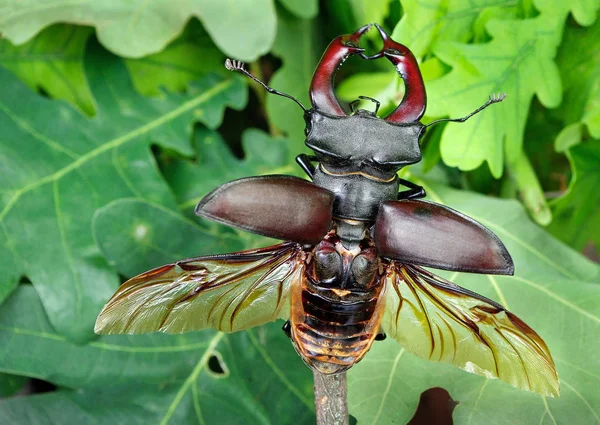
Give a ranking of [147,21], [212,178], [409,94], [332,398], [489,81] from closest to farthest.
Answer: [409,94], [332,398], [489,81], [147,21], [212,178]

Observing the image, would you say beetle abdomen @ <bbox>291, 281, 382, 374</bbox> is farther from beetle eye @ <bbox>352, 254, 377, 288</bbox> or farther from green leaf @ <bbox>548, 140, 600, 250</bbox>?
green leaf @ <bbox>548, 140, 600, 250</bbox>

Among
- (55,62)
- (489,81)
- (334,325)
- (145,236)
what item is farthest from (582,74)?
(55,62)

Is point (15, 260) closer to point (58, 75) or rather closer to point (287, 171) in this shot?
point (58, 75)

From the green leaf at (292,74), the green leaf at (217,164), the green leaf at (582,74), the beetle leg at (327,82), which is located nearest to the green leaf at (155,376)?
the green leaf at (217,164)

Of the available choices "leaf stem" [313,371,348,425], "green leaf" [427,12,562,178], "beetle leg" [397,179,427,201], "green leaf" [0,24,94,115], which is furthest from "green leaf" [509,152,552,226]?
"green leaf" [0,24,94,115]

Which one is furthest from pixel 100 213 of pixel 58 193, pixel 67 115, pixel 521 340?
pixel 521 340

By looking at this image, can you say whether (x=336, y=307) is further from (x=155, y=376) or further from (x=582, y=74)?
(x=582, y=74)
